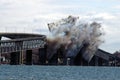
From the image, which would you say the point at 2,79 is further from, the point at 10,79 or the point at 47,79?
the point at 47,79

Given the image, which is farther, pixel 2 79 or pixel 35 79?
pixel 35 79

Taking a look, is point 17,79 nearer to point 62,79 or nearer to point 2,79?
point 2,79

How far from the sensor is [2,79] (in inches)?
3246

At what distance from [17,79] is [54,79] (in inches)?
315

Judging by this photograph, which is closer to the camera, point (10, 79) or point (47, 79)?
point (10, 79)

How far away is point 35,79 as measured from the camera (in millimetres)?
88562

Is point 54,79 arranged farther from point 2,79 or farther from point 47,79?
point 2,79

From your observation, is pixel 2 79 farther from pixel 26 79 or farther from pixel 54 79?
pixel 54 79

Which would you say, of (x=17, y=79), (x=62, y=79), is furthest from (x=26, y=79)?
(x=62, y=79)

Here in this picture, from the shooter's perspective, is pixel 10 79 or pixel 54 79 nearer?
pixel 10 79

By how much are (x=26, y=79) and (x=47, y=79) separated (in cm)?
532

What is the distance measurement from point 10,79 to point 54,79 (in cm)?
983

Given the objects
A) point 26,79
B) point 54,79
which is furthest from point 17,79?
point 54,79

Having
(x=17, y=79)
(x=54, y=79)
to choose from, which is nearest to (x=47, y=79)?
(x=54, y=79)
